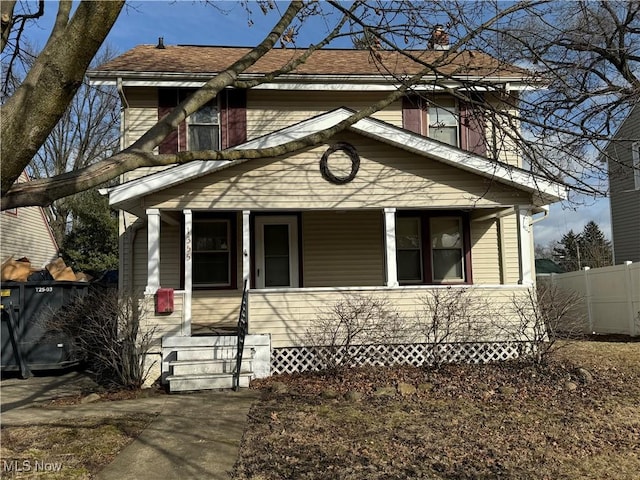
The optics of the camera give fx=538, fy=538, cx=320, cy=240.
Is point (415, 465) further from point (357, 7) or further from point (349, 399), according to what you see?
point (357, 7)

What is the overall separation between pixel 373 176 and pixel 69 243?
61.6 ft

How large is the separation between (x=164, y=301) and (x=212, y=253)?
9.34 ft

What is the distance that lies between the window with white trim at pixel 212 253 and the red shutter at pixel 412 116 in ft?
15.2

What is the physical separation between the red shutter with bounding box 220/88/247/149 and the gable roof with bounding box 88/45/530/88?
1.79 feet

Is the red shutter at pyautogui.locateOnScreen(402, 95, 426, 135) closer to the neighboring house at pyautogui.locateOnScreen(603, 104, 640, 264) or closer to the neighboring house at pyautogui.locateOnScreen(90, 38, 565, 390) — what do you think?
the neighboring house at pyautogui.locateOnScreen(90, 38, 565, 390)

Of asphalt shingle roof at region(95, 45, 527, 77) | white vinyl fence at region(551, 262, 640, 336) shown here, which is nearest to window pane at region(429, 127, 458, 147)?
asphalt shingle roof at region(95, 45, 527, 77)

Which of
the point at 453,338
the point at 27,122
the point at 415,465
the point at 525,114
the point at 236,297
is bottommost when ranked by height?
the point at 415,465

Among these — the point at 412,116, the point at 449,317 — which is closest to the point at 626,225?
the point at 412,116

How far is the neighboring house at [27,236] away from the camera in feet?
59.7

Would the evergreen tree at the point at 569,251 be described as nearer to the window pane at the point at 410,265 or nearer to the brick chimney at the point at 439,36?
the window pane at the point at 410,265

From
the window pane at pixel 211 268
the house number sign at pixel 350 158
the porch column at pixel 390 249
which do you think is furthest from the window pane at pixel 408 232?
the window pane at pixel 211 268

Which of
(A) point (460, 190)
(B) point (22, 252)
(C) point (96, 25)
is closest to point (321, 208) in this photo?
(A) point (460, 190)

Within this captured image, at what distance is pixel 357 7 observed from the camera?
24.4 feet

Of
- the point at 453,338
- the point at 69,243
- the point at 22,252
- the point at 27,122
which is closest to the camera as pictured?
the point at 27,122
